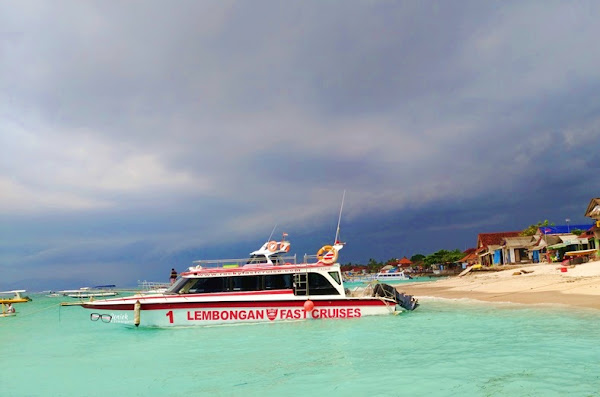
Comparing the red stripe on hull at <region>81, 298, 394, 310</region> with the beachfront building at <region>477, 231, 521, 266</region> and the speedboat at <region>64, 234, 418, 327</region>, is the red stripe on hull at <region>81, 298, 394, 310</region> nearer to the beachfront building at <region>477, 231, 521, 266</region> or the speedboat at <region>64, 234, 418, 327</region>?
the speedboat at <region>64, 234, 418, 327</region>

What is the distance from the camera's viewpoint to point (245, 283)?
1600 centimetres

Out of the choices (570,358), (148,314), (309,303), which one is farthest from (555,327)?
(148,314)

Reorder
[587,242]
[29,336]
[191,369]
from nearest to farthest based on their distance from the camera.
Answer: [191,369] → [29,336] → [587,242]

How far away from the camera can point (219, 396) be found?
7.51 m

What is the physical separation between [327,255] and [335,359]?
681 centimetres

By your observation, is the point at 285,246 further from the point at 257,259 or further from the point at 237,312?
the point at 237,312

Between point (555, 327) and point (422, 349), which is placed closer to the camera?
point (422, 349)

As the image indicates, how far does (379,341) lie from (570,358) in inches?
174

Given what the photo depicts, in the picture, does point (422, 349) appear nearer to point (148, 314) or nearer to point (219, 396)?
point (219, 396)

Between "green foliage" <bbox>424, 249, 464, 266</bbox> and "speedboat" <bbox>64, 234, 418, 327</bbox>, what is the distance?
77459mm

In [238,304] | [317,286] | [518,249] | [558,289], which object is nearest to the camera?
[238,304]

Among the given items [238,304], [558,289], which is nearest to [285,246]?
[238,304]

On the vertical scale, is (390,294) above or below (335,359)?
above

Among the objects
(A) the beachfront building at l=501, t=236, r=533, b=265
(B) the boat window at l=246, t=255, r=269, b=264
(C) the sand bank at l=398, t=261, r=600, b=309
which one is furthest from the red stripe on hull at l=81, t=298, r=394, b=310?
(A) the beachfront building at l=501, t=236, r=533, b=265
